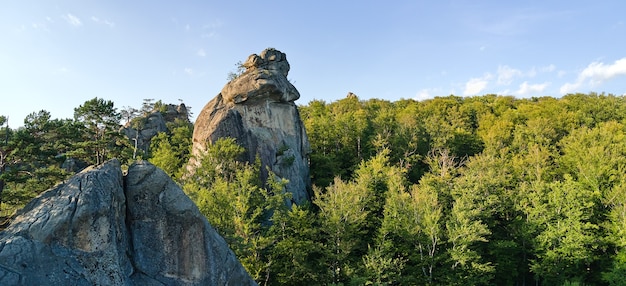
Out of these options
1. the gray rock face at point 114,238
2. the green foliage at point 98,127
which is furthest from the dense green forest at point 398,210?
A: the gray rock face at point 114,238

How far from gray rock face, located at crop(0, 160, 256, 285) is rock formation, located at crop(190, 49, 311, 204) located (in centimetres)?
1843

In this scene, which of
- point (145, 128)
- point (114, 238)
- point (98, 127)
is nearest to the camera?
point (114, 238)

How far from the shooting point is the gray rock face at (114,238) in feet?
27.5

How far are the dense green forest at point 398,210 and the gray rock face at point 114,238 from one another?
6.25 meters

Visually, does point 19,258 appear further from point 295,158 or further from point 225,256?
point 295,158

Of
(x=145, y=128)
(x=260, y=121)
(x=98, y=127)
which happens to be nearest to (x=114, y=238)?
(x=98, y=127)

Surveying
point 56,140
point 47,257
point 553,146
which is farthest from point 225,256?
point 553,146

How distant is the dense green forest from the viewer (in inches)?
799

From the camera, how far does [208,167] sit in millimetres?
27391

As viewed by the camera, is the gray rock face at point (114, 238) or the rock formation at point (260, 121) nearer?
the gray rock face at point (114, 238)

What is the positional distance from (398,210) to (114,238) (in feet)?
62.0

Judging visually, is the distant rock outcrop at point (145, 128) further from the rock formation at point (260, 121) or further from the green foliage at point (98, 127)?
the green foliage at point (98, 127)

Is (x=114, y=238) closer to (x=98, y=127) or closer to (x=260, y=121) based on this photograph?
(x=98, y=127)

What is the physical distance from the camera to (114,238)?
9516mm
